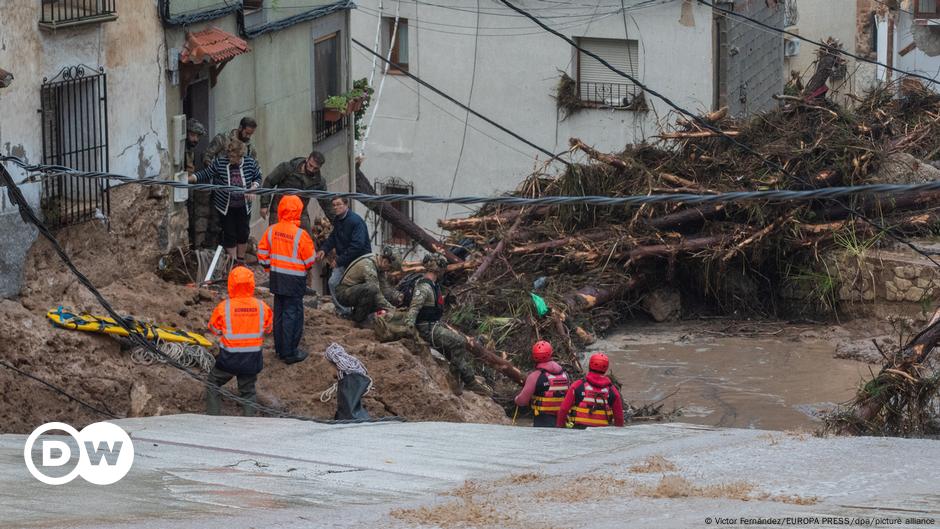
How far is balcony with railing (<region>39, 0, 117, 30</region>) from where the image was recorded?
12.3 meters

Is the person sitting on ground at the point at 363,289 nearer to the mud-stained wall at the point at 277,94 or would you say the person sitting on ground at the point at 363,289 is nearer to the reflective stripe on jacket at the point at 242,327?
the reflective stripe on jacket at the point at 242,327

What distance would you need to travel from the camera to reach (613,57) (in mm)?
27188

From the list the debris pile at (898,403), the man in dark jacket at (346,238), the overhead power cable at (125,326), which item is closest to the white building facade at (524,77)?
the man in dark jacket at (346,238)

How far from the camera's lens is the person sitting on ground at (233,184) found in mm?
14531

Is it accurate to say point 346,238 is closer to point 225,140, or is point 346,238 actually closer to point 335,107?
point 225,140

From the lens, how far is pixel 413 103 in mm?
28984

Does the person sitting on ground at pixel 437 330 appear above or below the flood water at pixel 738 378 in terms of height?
above

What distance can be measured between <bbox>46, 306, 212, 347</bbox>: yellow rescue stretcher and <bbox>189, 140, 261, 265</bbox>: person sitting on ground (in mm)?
2309

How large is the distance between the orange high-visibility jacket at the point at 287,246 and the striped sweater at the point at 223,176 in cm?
197

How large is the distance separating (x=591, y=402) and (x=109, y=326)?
14.1 ft

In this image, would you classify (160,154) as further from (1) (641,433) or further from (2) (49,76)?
(1) (641,433)

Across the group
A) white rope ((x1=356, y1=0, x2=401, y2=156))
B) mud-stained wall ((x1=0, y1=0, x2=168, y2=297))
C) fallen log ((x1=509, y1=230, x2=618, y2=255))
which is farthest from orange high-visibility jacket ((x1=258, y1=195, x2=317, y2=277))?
white rope ((x1=356, y1=0, x2=401, y2=156))

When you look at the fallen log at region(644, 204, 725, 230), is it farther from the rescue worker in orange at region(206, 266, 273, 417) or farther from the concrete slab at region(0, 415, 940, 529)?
the concrete slab at region(0, 415, 940, 529)

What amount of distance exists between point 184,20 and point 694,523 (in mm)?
9959
